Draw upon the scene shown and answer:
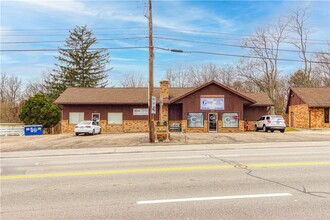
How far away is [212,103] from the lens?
3241cm

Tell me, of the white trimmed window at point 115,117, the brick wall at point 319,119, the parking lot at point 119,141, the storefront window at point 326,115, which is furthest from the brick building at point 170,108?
the parking lot at point 119,141

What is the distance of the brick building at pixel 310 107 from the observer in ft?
118

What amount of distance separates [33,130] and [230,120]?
21.6 metres

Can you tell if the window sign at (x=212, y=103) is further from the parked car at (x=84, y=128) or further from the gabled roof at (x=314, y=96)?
the parked car at (x=84, y=128)

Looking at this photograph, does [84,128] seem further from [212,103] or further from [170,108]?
[212,103]

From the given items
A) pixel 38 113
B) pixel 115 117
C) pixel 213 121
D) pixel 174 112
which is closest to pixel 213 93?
pixel 213 121

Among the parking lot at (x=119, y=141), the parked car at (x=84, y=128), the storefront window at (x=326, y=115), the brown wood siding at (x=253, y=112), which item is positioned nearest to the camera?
the parking lot at (x=119, y=141)

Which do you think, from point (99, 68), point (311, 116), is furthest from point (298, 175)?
point (99, 68)

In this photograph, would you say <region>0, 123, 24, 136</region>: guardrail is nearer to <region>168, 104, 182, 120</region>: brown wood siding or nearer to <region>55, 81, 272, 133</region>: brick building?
<region>55, 81, 272, 133</region>: brick building

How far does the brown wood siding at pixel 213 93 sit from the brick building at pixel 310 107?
9.79 metres

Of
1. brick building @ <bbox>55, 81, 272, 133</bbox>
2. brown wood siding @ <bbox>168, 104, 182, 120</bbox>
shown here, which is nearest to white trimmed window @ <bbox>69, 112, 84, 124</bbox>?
brick building @ <bbox>55, 81, 272, 133</bbox>

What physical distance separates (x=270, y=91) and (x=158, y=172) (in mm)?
45803

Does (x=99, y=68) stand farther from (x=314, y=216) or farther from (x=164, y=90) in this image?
(x=314, y=216)

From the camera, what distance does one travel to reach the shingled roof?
33469mm
